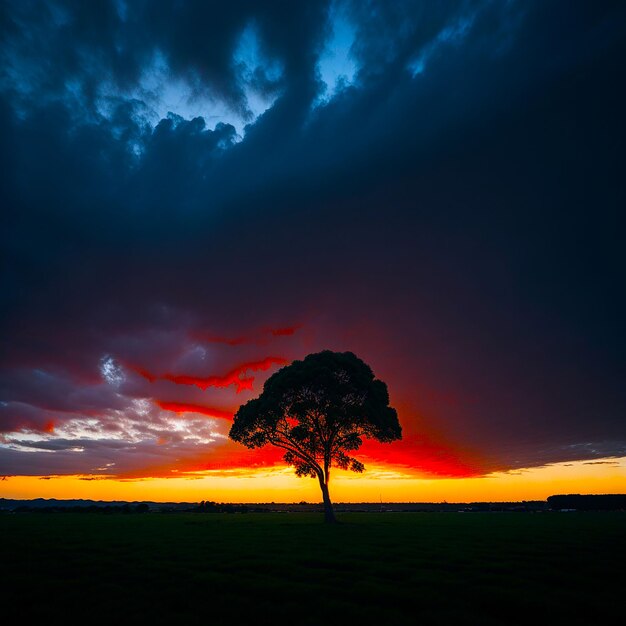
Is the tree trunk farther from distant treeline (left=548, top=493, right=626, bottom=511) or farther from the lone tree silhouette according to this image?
distant treeline (left=548, top=493, right=626, bottom=511)

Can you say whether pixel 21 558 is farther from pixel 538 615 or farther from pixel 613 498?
pixel 613 498

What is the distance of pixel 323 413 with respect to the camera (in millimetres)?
46969

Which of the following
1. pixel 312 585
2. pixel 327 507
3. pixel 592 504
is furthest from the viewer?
pixel 592 504

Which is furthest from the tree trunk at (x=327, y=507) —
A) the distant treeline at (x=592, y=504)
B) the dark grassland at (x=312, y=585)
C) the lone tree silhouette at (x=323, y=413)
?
the distant treeline at (x=592, y=504)

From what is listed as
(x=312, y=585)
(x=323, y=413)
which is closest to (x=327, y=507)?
(x=323, y=413)

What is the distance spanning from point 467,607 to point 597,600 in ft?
12.9

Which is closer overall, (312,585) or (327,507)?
(312,585)

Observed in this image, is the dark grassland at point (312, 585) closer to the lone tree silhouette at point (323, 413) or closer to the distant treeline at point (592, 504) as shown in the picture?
the lone tree silhouette at point (323, 413)

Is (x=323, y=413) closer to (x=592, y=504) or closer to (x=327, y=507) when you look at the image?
(x=327, y=507)

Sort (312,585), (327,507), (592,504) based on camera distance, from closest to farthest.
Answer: (312,585) < (327,507) < (592,504)

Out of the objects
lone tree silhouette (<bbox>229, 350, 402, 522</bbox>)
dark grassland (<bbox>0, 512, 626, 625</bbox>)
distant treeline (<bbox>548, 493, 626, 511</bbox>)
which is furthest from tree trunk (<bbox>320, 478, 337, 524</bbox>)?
distant treeline (<bbox>548, 493, 626, 511</bbox>)

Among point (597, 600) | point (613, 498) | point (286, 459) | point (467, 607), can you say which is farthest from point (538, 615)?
point (613, 498)

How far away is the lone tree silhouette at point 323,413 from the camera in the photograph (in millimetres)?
46281

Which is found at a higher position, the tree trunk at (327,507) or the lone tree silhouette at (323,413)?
the lone tree silhouette at (323,413)
